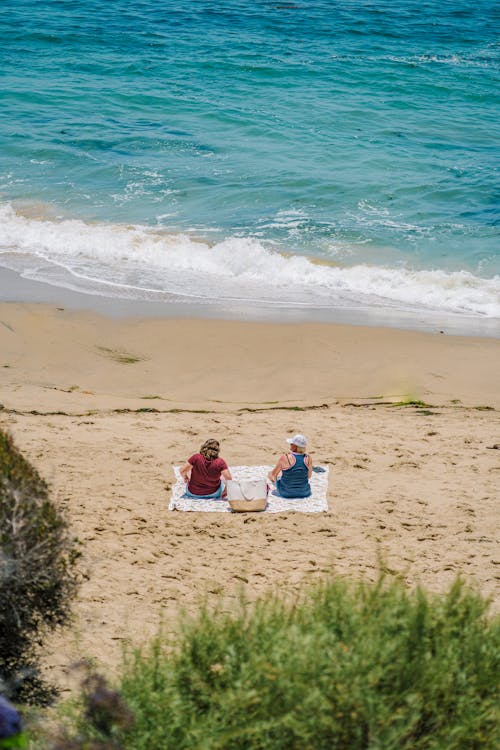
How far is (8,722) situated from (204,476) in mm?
5076

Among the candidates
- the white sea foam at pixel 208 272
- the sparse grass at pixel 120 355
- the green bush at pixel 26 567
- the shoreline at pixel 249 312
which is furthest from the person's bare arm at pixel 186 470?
the white sea foam at pixel 208 272

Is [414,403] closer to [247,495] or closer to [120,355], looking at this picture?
[247,495]

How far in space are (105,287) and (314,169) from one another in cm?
700

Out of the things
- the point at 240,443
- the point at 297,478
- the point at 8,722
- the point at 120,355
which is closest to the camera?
the point at 8,722

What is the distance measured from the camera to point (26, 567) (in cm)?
493

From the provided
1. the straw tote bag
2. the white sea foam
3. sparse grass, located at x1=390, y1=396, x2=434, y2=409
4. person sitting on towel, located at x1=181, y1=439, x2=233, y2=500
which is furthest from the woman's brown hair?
the white sea foam

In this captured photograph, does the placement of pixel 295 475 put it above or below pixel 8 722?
below

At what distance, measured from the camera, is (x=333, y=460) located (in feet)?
29.5

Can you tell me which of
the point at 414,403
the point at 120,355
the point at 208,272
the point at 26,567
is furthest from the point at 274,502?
the point at 208,272

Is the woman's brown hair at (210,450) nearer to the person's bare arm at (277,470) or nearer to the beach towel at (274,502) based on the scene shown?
the beach towel at (274,502)

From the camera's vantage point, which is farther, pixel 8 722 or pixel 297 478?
pixel 297 478

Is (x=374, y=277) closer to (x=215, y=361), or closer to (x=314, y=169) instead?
(x=215, y=361)

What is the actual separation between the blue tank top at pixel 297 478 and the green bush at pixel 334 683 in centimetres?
355

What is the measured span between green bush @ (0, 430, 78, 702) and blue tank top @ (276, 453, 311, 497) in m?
3.05
